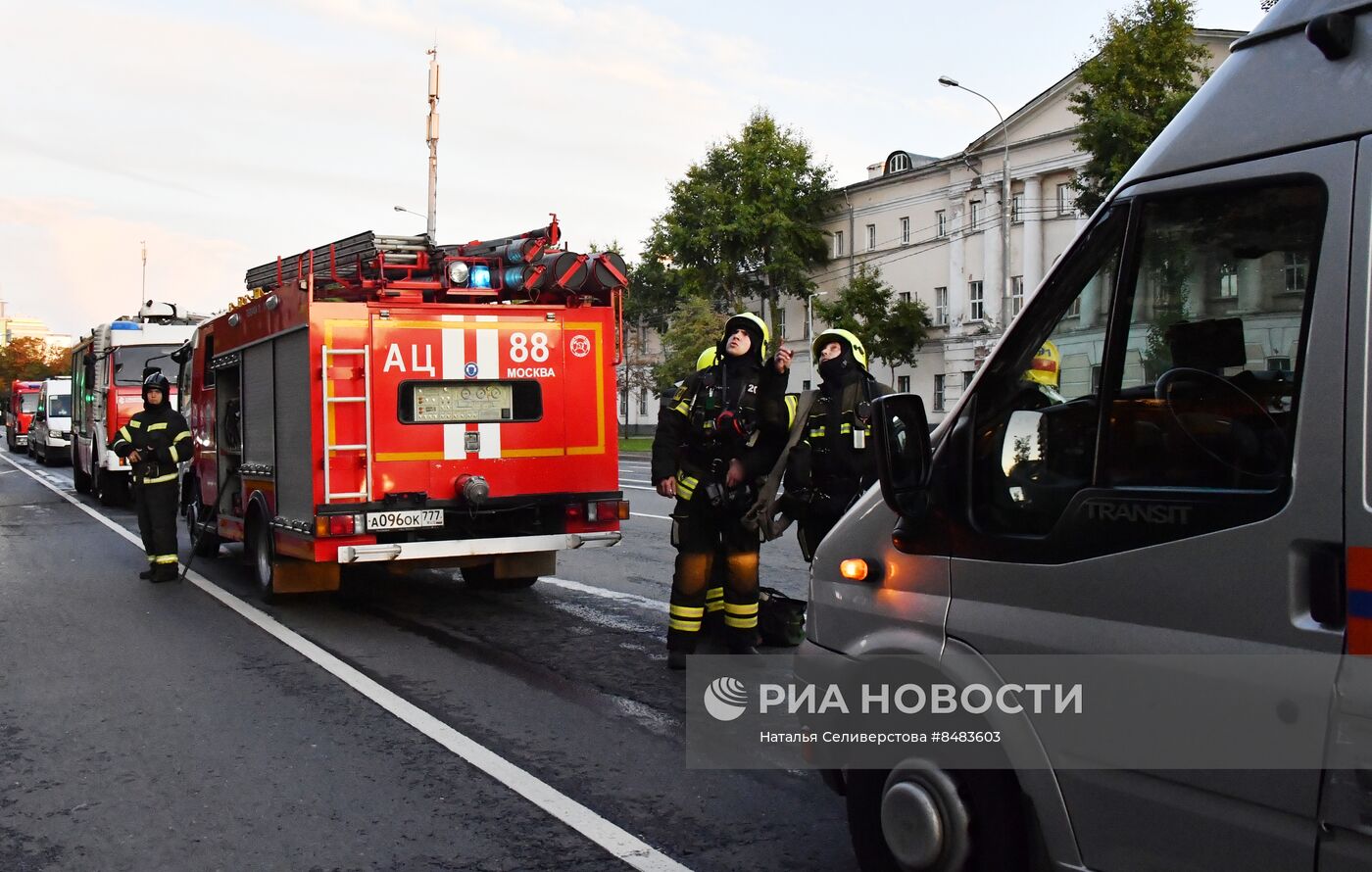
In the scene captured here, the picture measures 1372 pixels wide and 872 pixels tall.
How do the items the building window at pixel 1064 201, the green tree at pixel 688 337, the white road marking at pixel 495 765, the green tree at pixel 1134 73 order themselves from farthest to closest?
the green tree at pixel 688 337 → the building window at pixel 1064 201 → the green tree at pixel 1134 73 → the white road marking at pixel 495 765

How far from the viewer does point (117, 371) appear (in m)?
19.5

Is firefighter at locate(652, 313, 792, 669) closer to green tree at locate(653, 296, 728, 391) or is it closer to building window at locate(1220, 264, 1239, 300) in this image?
building window at locate(1220, 264, 1239, 300)

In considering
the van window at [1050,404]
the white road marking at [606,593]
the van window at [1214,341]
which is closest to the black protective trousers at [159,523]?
the white road marking at [606,593]

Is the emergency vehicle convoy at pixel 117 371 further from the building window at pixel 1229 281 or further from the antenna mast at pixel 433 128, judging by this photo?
the building window at pixel 1229 281

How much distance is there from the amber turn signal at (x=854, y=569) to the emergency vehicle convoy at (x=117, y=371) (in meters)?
16.8

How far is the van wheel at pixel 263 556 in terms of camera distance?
9.53 meters

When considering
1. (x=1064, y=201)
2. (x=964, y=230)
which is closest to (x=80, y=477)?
(x=1064, y=201)

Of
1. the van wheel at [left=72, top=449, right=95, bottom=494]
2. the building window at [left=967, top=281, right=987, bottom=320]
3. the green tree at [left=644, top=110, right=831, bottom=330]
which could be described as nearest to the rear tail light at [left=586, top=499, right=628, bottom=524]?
the van wheel at [left=72, top=449, right=95, bottom=494]

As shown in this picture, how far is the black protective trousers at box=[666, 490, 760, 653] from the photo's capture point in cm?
684

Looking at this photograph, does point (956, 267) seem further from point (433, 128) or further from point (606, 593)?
point (606, 593)


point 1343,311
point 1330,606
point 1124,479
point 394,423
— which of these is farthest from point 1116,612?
point 394,423

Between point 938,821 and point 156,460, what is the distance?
9.63 m

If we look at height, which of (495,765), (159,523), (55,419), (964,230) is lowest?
(495,765)

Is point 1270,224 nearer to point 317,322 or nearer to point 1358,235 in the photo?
point 1358,235
